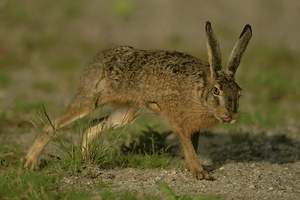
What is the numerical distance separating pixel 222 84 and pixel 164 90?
711 millimetres

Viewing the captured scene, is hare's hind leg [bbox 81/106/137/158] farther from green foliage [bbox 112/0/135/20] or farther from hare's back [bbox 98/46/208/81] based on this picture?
green foliage [bbox 112/0/135/20]

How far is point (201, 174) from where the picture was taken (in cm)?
568

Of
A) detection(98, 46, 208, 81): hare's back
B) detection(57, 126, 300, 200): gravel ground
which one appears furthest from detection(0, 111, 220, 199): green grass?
detection(98, 46, 208, 81): hare's back

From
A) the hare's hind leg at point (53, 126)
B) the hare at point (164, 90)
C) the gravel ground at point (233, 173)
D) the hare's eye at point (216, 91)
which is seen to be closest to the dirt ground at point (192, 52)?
the gravel ground at point (233, 173)

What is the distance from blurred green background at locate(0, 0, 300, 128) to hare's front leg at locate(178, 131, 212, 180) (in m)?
2.25

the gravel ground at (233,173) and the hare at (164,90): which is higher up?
the hare at (164,90)

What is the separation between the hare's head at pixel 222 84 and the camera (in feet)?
18.3

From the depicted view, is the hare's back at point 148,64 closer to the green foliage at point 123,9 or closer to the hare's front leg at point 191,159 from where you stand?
the hare's front leg at point 191,159

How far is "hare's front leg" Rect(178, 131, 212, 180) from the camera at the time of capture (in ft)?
18.7

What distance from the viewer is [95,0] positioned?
47.3 feet

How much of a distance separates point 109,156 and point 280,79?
16.4ft

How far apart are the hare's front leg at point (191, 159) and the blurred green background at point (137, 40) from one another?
2.25 m

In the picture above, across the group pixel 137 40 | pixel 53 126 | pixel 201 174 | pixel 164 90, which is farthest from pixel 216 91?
pixel 137 40

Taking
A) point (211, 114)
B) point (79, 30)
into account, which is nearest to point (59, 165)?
point (211, 114)
